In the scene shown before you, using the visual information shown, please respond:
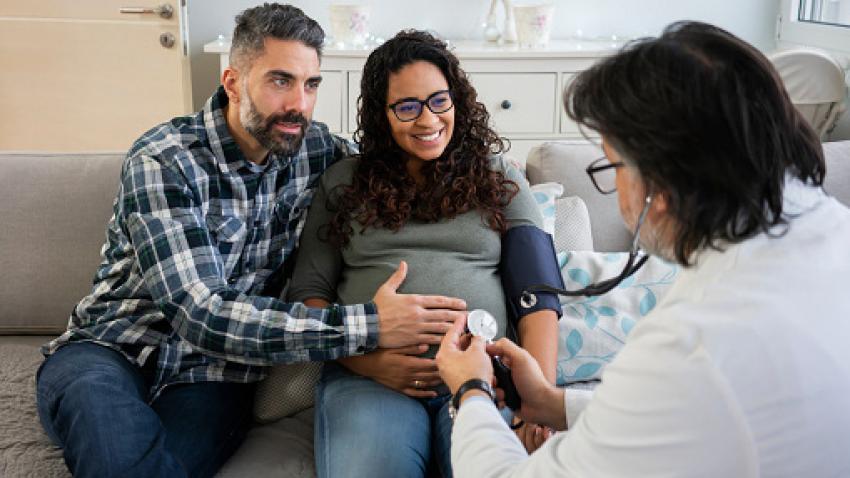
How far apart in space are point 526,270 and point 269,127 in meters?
0.57

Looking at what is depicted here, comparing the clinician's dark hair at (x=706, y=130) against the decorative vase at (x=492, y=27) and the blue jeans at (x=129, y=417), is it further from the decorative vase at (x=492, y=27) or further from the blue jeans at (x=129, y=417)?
the decorative vase at (x=492, y=27)

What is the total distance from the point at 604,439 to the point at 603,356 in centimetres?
99

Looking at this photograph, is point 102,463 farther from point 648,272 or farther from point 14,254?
point 648,272

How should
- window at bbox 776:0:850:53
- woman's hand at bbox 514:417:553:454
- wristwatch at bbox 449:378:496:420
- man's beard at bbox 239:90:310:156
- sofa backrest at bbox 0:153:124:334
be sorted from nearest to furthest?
wristwatch at bbox 449:378:496:420
woman's hand at bbox 514:417:553:454
man's beard at bbox 239:90:310:156
sofa backrest at bbox 0:153:124:334
window at bbox 776:0:850:53

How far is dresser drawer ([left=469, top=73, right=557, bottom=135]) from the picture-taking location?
12.0ft

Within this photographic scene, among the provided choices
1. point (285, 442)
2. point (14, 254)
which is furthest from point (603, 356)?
point (14, 254)

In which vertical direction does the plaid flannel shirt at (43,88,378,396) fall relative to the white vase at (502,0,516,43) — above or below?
below

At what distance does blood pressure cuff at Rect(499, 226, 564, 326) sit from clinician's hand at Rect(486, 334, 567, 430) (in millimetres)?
359

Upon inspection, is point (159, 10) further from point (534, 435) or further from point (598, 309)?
point (534, 435)

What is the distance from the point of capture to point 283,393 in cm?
196

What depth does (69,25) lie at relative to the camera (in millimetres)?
3820

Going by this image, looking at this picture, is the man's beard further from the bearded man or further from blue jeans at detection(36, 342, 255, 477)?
blue jeans at detection(36, 342, 255, 477)

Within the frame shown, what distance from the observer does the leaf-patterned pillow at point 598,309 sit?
6.66ft

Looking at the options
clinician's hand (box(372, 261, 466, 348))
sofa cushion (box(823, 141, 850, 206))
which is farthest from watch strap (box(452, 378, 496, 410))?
sofa cushion (box(823, 141, 850, 206))
